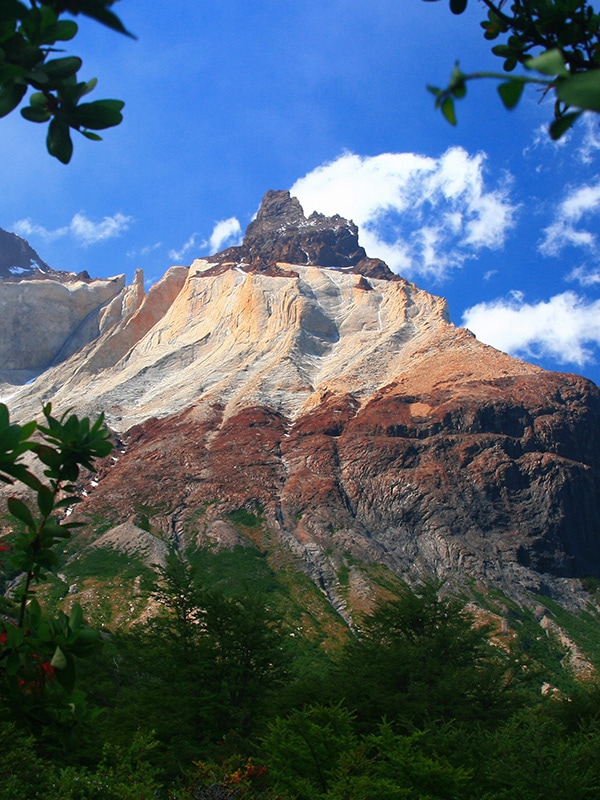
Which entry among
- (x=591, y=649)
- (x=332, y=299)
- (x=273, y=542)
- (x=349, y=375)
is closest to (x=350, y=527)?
(x=273, y=542)

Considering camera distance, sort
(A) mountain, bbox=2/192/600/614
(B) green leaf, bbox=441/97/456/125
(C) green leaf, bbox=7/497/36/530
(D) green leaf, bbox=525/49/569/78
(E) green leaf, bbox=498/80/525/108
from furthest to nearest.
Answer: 1. (A) mountain, bbox=2/192/600/614
2. (C) green leaf, bbox=7/497/36/530
3. (B) green leaf, bbox=441/97/456/125
4. (E) green leaf, bbox=498/80/525/108
5. (D) green leaf, bbox=525/49/569/78

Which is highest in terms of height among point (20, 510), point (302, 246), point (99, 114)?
point (302, 246)

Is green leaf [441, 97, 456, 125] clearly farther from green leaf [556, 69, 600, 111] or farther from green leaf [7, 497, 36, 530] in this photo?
green leaf [7, 497, 36, 530]

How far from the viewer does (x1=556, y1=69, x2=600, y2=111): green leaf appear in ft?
4.53

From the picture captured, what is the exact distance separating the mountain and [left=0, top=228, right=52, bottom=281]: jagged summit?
5383cm

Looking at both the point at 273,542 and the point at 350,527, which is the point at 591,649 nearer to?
the point at 350,527

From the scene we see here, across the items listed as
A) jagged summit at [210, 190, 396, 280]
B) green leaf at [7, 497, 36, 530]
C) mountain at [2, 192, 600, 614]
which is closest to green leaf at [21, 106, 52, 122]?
green leaf at [7, 497, 36, 530]

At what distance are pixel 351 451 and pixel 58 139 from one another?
74790 mm

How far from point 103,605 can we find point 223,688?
1345 inches

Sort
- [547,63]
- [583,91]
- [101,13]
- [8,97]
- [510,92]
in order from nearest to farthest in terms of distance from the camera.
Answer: [583,91]
[547,63]
[510,92]
[101,13]
[8,97]

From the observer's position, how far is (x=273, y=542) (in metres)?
65.3

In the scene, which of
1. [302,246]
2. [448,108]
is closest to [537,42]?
[448,108]

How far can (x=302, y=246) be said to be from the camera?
14525cm

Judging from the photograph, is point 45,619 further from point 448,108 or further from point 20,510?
point 448,108
